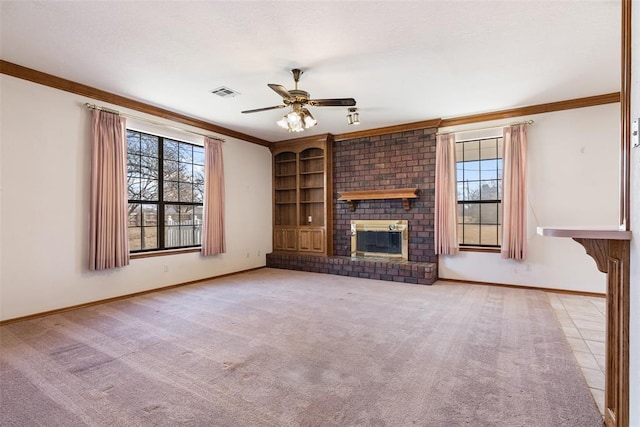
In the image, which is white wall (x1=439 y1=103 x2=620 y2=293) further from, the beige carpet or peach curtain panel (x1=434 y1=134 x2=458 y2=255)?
the beige carpet

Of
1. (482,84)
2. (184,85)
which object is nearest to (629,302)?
(482,84)

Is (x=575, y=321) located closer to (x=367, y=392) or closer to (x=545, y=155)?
(x=545, y=155)

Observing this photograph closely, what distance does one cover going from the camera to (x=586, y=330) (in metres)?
3.15

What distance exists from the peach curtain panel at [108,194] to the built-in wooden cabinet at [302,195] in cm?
336

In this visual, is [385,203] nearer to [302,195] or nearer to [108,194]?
[302,195]

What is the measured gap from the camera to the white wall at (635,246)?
1.32 m

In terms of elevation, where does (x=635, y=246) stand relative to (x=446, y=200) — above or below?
below

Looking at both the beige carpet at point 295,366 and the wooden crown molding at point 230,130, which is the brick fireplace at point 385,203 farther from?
the beige carpet at point 295,366

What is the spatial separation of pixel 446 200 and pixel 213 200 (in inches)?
161

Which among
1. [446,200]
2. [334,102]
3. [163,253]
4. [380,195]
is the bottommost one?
[163,253]

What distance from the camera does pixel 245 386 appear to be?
7.05 feet

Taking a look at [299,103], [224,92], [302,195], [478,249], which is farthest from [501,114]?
[224,92]

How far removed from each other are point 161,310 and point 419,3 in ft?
13.7

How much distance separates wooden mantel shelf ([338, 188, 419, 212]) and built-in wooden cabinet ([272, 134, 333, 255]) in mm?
485
